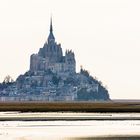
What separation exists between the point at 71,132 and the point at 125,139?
707 cm

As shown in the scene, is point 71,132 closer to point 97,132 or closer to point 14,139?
point 97,132

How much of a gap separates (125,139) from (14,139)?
8.18m

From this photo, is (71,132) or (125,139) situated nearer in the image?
(125,139)

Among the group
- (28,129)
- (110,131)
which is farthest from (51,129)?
(110,131)

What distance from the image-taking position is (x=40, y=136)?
5075cm

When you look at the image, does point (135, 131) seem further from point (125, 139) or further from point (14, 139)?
point (14, 139)

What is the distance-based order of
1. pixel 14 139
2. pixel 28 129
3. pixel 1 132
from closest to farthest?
Answer: pixel 14 139, pixel 1 132, pixel 28 129

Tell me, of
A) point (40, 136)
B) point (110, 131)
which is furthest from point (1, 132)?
point (110, 131)

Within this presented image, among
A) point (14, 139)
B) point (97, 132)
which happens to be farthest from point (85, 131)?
point (14, 139)

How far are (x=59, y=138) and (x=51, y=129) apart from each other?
882cm

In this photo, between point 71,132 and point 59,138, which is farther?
point 71,132

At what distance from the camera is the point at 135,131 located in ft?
182

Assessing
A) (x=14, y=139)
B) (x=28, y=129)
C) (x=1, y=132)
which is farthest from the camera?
(x=28, y=129)

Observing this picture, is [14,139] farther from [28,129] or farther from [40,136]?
[28,129]
